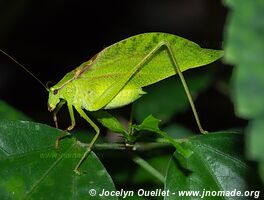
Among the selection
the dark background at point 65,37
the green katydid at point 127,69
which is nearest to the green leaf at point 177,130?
the dark background at point 65,37

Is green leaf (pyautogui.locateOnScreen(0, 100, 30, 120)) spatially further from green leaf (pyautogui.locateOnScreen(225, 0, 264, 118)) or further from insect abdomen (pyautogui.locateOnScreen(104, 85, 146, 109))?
green leaf (pyautogui.locateOnScreen(225, 0, 264, 118))

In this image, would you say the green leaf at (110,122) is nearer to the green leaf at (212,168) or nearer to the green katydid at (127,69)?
the green katydid at (127,69)

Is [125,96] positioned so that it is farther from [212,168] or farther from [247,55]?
[247,55]

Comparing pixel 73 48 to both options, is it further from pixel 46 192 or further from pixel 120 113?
pixel 46 192

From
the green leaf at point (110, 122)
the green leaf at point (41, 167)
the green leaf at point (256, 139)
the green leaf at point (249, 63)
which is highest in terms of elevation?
the green leaf at point (249, 63)

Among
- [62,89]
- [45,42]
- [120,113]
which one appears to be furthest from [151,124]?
[45,42]
